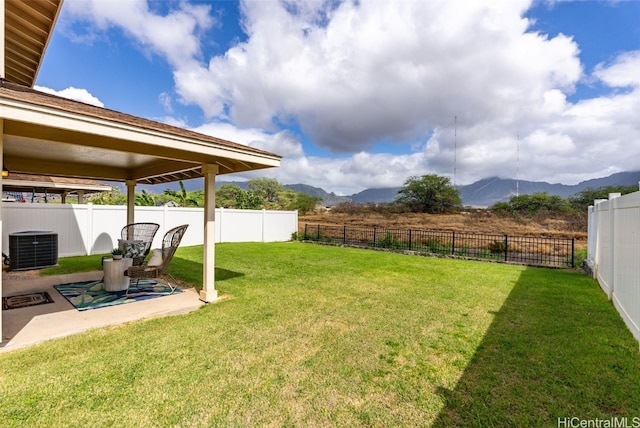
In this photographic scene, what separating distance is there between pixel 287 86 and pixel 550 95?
15082 mm

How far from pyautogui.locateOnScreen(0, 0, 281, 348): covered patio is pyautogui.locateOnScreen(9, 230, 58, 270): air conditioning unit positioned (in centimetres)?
200

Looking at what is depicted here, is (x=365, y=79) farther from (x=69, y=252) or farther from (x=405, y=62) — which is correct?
(x=69, y=252)

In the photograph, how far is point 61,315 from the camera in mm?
4398

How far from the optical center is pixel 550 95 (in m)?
16.6

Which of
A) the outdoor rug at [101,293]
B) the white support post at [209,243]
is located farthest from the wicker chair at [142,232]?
the white support post at [209,243]

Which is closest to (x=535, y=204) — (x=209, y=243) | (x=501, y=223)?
(x=501, y=223)

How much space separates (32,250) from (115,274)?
441 centimetres

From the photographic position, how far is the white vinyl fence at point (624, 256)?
142 inches

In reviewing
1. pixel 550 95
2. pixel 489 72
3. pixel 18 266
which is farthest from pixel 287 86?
pixel 550 95

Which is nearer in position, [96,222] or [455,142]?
[96,222]

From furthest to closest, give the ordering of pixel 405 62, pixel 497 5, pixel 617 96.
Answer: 1. pixel 617 96
2. pixel 405 62
3. pixel 497 5

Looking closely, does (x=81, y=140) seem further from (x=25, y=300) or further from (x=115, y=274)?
(x=25, y=300)

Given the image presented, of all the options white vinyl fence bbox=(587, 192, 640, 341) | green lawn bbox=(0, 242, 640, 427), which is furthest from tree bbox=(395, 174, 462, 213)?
green lawn bbox=(0, 242, 640, 427)

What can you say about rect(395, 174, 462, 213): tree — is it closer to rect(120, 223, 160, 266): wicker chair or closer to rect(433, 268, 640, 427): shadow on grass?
rect(433, 268, 640, 427): shadow on grass
